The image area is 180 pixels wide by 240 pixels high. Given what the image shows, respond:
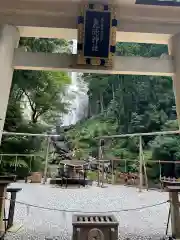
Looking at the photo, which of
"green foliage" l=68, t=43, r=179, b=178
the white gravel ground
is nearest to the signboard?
the white gravel ground

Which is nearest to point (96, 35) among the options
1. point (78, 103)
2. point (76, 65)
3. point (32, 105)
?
point (76, 65)

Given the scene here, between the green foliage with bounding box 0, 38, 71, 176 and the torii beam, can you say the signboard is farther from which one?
the green foliage with bounding box 0, 38, 71, 176

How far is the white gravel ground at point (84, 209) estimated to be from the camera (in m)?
2.33

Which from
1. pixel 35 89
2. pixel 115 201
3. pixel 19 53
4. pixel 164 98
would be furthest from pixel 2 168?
pixel 164 98

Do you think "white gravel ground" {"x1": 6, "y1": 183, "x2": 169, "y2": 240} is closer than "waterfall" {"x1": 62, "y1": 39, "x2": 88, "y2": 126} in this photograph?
Yes

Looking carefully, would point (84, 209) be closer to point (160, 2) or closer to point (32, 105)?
point (160, 2)

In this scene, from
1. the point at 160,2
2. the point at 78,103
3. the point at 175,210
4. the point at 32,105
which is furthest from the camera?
the point at 78,103

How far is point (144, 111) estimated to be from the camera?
912 centimetres

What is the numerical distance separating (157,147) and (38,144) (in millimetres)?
3452

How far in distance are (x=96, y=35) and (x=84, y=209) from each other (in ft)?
6.83

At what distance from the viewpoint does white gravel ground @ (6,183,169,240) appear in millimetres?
2334

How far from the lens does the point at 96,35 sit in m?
2.57

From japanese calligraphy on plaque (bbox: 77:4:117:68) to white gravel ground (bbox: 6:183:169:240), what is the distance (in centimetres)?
171

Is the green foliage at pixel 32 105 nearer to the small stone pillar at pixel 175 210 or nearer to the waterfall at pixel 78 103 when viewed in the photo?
the small stone pillar at pixel 175 210
